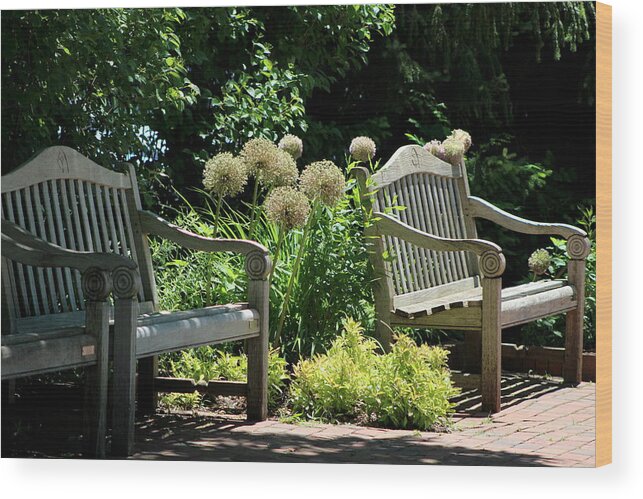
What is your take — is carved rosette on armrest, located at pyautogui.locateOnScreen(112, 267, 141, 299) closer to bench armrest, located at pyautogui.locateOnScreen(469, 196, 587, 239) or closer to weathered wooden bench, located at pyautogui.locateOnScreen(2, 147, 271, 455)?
weathered wooden bench, located at pyautogui.locateOnScreen(2, 147, 271, 455)

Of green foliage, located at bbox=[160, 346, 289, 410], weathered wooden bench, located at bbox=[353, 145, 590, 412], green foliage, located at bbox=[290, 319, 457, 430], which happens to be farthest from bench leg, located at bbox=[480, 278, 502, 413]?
green foliage, located at bbox=[160, 346, 289, 410]

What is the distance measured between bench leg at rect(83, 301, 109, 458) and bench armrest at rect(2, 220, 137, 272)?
145 mm

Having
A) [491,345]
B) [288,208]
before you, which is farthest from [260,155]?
[491,345]

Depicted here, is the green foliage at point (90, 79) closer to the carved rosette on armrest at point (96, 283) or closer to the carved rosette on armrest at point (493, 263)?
the carved rosette on armrest at point (96, 283)

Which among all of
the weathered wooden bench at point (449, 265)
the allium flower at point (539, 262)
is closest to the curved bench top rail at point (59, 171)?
the weathered wooden bench at point (449, 265)

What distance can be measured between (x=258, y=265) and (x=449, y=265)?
1.08 m

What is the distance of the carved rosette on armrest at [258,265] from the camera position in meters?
4.77

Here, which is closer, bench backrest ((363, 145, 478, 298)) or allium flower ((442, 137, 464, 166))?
allium flower ((442, 137, 464, 166))

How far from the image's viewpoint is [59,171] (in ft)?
15.0

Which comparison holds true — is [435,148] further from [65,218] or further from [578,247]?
[65,218]

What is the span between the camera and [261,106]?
5141mm

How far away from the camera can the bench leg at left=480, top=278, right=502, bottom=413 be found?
487cm

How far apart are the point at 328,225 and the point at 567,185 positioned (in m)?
1.22

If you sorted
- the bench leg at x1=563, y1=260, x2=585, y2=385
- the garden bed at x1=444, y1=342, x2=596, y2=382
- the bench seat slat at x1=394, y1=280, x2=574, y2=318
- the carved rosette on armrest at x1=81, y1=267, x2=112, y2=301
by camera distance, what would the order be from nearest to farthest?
the carved rosette on armrest at x1=81, y1=267, x2=112, y2=301, the bench seat slat at x1=394, y1=280, x2=574, y2=318, the bench leg at x1=563, y1=260, x2=585, y2=385, the garden bed at x1=444, y1=342, x2=596, y2=382
